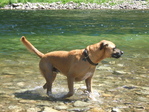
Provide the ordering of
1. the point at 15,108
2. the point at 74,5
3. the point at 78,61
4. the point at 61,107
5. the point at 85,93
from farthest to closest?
the point at 74,5
the point at 85,93
the point at 78,61
the point at 61,107
the point at 15,108

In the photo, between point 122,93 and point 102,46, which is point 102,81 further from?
point 102,46

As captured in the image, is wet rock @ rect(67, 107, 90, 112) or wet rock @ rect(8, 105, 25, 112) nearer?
wet rock @ rect(8, 105, 25, 112)

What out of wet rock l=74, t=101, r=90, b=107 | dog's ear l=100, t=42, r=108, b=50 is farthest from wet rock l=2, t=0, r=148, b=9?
dog's ear l=100, t=42, r=108, b=50

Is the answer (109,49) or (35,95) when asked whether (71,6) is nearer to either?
(35,95)

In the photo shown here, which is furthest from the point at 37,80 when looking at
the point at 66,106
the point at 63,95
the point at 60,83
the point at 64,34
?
the point at 64,34

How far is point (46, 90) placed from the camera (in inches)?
302

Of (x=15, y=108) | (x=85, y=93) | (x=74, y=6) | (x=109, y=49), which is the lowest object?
(x=85, y=93)

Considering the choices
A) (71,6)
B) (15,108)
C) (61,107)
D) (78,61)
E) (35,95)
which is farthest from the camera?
(71,6)

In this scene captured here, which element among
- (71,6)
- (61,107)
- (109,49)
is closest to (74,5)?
(71,6)

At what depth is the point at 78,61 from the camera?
6543mm

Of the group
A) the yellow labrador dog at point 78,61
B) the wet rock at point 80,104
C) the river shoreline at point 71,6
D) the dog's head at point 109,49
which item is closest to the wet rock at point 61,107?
the wet rock at point 80,104

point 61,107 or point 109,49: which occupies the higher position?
point 109,49

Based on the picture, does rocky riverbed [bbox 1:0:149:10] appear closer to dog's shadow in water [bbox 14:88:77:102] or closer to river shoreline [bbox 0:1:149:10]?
river shoreline [bbox 0:1:149:10]

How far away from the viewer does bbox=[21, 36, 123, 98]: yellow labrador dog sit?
21.1 feet
